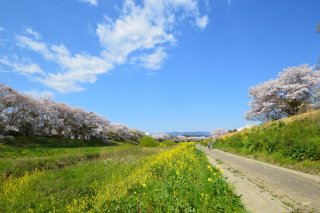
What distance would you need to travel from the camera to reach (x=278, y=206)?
25.9 feet

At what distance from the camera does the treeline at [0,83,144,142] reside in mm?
38562

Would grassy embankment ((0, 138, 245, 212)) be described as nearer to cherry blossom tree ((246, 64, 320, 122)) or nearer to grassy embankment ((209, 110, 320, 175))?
grassy embankment ((209, 110, 320, 175))

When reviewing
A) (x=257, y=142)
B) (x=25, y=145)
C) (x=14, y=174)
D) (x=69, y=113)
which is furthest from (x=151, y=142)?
(x=14, y=174)

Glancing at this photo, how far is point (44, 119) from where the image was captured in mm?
49875

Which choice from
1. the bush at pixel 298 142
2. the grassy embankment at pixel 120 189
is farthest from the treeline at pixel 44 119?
the bush at pixel 298 142

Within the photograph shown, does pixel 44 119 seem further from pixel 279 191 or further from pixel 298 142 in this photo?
pixel 279 191

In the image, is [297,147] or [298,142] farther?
[298,142]

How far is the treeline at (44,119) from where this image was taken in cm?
3856

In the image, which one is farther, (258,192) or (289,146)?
(289,146)

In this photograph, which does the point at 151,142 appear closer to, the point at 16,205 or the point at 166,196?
the point at 16,205

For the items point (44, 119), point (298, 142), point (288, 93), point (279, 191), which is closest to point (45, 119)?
point (44, 119)

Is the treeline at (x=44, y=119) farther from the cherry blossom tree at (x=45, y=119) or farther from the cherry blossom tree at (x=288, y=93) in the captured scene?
the cherry blossom tree at (x=288, y=93)

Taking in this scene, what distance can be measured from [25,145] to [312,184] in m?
31.0

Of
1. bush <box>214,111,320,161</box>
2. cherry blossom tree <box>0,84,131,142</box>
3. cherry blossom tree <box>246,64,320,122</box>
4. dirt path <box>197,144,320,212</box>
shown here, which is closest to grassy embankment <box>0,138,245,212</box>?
dirt path <box>197,144,320,212</box>
